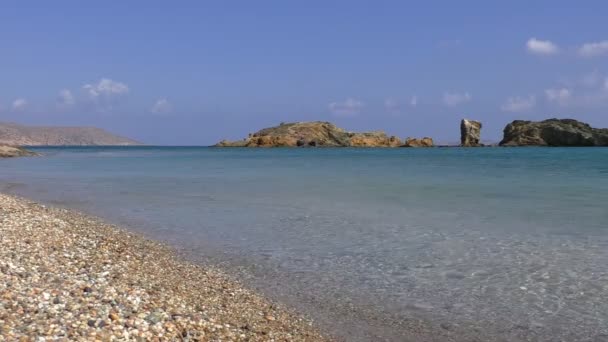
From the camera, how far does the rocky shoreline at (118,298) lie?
6.24 metres

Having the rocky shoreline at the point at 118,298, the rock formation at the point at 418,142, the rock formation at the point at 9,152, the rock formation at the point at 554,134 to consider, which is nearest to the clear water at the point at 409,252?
the rocky shoreline at the point at 118,298

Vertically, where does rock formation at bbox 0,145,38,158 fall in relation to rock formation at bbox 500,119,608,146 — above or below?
below

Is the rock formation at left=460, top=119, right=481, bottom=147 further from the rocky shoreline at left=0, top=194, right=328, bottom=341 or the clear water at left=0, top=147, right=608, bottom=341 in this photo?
the rocky shoreline at left=0, top=194, right=328, bottom=341

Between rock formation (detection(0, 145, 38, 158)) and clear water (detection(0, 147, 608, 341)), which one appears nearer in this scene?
clear water (detection(0, 147, 608, 341))

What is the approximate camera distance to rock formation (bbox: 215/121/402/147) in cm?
17600

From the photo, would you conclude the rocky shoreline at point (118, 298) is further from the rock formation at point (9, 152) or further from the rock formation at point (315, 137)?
the rock formation at point (315, 137)

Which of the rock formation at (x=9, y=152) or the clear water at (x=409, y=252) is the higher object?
the rock formation at (x=9, y=152)

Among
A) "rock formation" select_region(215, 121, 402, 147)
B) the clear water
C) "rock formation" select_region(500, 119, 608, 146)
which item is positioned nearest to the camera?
the clear water

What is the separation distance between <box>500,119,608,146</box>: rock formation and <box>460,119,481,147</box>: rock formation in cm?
872

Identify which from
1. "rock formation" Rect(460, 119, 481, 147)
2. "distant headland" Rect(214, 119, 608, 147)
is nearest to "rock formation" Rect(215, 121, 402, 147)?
"distant headland" Rect(214, 119, 608, 147)

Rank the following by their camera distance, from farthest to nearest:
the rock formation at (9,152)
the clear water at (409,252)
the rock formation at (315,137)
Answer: the rock formation at (315,137)
the rock formation at (9,152)
the clear water at (409,252)

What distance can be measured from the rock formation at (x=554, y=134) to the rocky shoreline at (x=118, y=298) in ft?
531

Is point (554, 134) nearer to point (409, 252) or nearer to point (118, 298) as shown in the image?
point (409, 252)

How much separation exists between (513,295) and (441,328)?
2.19 meters
